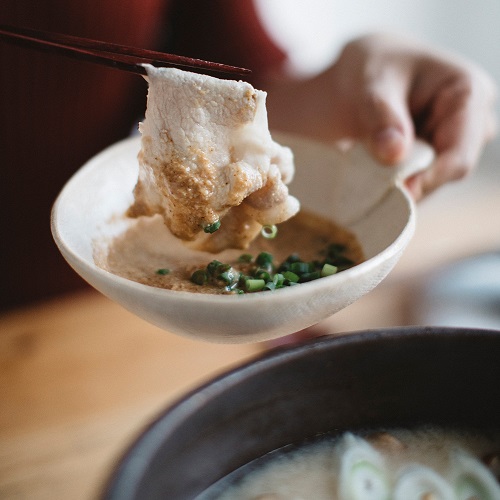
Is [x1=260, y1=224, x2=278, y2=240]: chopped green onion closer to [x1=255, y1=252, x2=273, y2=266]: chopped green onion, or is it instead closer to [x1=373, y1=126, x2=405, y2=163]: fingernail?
[x1=255, y1=252, x2=273, y2=266]: chopped green onion

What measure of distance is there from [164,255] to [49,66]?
3.32 feet

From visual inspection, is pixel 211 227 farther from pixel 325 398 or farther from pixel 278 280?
pixel 325 398

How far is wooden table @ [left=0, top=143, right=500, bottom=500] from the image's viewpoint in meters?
1.24

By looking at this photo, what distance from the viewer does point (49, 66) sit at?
1.82 meters

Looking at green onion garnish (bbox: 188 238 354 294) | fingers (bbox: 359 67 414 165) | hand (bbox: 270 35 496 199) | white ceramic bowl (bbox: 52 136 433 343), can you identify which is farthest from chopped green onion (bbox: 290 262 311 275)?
hand (bbox: 270 35 496 199)

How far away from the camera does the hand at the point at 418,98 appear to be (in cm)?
149

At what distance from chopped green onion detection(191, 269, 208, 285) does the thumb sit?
0.49m

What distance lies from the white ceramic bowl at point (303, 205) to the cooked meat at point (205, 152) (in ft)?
0.48

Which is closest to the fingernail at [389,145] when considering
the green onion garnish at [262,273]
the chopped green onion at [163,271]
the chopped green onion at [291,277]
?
the green onion garnish at [262,273]

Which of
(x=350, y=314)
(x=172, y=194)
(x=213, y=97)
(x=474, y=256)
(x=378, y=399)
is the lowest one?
(x=350, y=314)

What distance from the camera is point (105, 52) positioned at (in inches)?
34.5

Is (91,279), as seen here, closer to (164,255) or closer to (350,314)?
(164,255)

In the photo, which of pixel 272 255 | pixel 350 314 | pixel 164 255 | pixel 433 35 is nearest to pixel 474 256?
pixel 350 314

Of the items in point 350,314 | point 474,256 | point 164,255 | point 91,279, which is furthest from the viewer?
point 474,256
